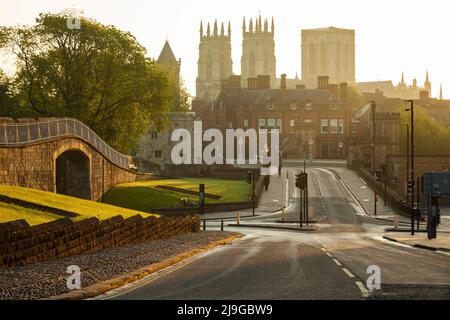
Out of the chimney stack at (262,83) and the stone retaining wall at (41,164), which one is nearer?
the stone retaining wall at (41,164)

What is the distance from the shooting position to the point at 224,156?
148625 millimetres

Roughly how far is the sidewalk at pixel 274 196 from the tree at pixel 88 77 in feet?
46.4

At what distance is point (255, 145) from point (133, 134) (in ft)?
207

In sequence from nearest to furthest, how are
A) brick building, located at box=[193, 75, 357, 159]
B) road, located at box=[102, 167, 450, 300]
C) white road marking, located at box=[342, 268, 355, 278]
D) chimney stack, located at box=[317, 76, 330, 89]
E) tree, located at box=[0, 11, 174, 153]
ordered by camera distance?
road, located at box=[102, 167, 450, 300], white road marking, located at box=[342, 268, 355, 278], tree, located at box=[0, 11, 174, 153], brick building, located at box=[193, 75, 357, 159], chimney stack, located at box=[317, 76, 330, 89]

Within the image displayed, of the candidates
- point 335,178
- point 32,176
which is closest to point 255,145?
point 335,178

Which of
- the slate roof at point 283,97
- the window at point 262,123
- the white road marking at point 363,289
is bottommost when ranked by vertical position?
the white road marking at point 363,289

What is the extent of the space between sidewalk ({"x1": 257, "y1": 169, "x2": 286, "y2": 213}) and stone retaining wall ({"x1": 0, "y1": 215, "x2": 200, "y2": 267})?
45.5 meters

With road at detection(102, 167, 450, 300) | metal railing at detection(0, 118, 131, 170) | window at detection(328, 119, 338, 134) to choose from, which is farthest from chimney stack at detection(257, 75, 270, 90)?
road at detection(102, 167, 450, 300)

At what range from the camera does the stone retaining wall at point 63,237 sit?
21984 mm

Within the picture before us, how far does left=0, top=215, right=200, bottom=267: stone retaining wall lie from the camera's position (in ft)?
72.1

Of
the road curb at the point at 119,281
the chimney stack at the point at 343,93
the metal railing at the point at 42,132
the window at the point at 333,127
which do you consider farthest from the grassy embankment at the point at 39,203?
the chimney stack at the point at 343,93

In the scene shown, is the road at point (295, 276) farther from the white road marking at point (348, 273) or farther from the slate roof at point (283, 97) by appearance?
the slate roof at point (283, 97)

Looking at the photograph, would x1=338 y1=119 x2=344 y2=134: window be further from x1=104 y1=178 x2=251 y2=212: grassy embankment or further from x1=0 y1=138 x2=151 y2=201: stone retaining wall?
x1=0 y1=138 x2=151 y2=201: stone retaining wall
